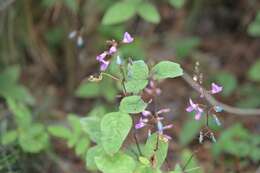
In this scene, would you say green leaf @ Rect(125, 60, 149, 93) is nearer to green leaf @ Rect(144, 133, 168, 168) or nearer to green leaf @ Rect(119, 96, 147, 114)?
green leaf @ Rect(119, 96, 147, 114)

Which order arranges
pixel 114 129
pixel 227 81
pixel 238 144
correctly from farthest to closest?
pixel 227 81, pixel 238 144, pixel 114 129

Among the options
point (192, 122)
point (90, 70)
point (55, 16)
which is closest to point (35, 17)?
point (55, 16)

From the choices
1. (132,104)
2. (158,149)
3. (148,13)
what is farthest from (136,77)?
(148,13)

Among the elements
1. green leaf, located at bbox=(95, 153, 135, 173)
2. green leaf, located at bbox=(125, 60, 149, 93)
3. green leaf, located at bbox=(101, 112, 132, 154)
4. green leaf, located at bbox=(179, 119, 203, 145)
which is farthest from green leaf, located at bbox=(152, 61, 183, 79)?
green leaf, located at bbox=(179, 119, 203, 145)

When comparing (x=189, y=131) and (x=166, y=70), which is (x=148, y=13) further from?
(x=166, y=70)

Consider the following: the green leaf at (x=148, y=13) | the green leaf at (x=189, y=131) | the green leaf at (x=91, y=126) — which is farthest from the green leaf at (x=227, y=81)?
the green leaf at (x=91, y=126)

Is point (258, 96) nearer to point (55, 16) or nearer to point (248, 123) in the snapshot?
point (248, 123)
